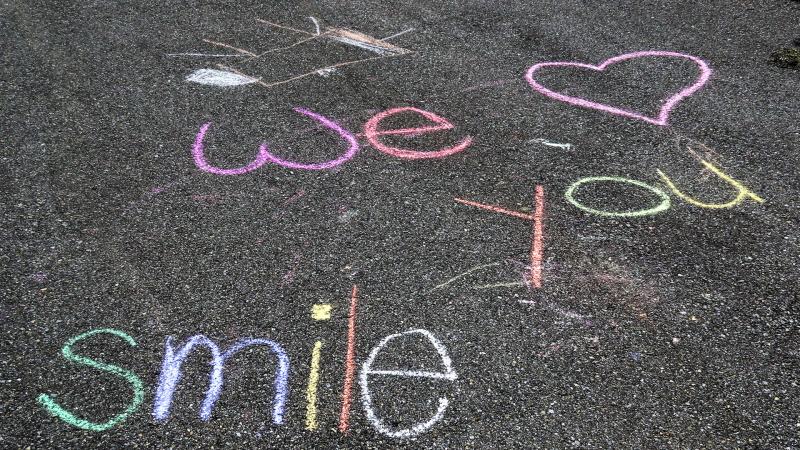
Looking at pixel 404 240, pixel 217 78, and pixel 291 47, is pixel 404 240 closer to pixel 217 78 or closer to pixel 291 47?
pixel 217 78

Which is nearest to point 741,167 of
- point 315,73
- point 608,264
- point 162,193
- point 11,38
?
point 608,264

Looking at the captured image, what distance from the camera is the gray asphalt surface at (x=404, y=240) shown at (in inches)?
105

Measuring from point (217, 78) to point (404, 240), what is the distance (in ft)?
8.05

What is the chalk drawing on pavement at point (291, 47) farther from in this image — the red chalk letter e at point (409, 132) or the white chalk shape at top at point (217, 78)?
the red chalk letter e at point (409, 132)

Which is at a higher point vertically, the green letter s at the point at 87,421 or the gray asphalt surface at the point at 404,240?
the gray asphalt surface at the point at 404,240

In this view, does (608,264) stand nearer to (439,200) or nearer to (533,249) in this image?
(533,249)

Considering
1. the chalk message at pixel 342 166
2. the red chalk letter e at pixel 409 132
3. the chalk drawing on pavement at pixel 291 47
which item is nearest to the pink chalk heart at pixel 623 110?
the chalk message at pixel 342 166

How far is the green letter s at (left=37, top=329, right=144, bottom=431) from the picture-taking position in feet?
8.52

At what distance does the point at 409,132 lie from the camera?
4.40 meters

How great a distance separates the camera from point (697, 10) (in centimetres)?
602

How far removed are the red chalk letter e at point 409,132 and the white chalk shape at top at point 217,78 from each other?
1.16 meters

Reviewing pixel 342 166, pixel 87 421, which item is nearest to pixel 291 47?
pixel 342 166

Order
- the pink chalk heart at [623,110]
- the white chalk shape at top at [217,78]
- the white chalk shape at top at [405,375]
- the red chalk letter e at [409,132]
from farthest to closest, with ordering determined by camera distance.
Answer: the white chalk shape at top at [217,78] → the pink chalk heart at [623,110] → the red chalk letter e at [409,132] → the white chalk shape at top at [405,375]

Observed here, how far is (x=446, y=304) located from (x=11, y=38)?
482cm
